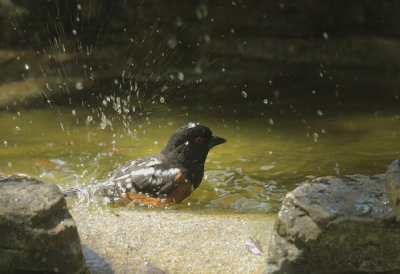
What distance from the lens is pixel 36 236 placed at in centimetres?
185

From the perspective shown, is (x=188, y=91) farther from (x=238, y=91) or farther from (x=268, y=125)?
(x=268, y=125)

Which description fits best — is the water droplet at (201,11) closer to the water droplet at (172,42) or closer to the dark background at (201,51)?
the dark background at (201,51)

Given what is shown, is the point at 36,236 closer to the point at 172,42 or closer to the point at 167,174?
the point at 167,174

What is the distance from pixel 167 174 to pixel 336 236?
2213mm

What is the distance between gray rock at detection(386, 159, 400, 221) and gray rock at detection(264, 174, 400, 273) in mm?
47

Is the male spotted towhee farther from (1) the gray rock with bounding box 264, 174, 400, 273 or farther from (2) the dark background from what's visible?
(2) the dark background

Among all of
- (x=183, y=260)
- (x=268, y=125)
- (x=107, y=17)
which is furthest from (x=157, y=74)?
(x=183, y=260)

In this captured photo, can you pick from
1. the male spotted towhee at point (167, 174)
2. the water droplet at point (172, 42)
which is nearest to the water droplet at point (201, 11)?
the water droplet at point (172, 42)

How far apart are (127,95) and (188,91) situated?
0.90m

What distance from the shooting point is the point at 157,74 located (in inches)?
295

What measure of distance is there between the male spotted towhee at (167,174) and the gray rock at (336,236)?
196 cm

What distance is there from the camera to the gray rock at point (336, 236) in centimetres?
→ 188

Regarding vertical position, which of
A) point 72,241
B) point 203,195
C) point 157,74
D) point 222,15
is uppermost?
point 222,15

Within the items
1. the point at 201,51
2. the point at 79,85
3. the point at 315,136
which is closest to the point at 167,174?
the point at 315,136
